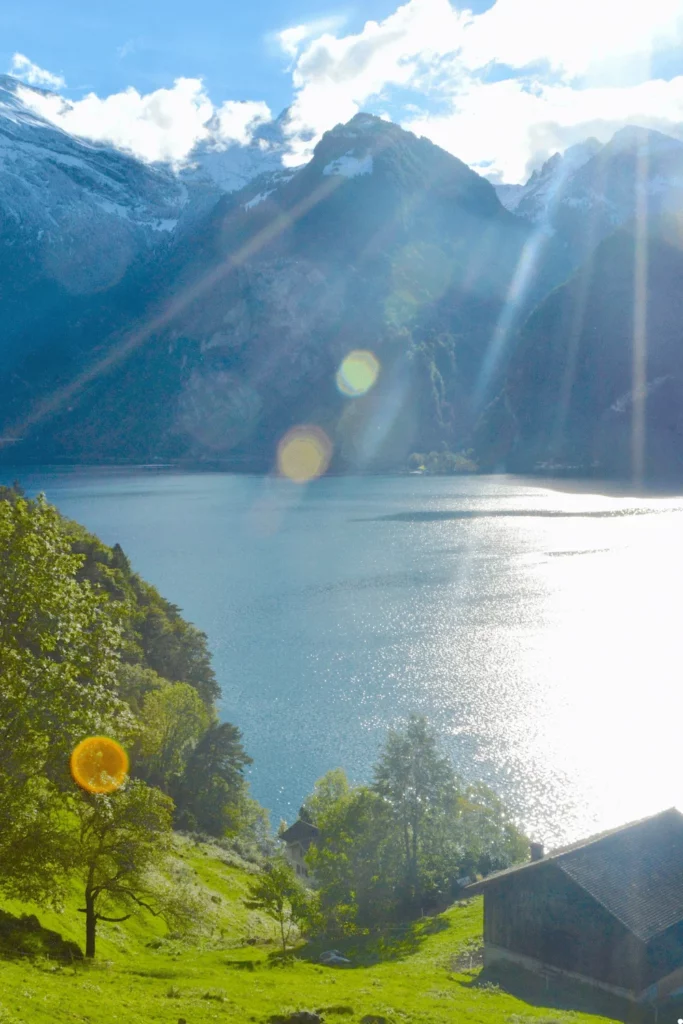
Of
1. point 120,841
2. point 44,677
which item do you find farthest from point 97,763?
point 120,841

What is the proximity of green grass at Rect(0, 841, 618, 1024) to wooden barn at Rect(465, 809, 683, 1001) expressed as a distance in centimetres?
243

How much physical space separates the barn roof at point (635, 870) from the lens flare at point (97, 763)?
1584 centimetres

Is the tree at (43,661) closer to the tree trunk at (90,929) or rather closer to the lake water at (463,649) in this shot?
the tree trunk at (90,929)

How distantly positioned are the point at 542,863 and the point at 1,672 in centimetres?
2068

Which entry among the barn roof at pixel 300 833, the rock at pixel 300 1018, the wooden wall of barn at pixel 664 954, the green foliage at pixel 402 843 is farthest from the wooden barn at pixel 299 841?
the rock at pixel 300 1018

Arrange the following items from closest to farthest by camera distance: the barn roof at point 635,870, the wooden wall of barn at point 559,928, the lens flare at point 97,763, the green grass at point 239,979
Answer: the green grass at point 239,979, the lens flare at point 97,763, the wooden wall of barn at point 559,928, the barn roof at point 635,870

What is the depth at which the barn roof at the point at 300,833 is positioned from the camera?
50.5 m

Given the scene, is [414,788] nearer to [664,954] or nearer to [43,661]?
[664,954]

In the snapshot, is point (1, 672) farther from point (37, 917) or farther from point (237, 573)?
point (237, 573)

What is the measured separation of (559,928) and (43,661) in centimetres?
2110

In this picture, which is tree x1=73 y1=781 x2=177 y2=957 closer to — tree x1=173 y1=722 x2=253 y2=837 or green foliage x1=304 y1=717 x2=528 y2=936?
green foliage x1=304 y1=717 x2=528 y2=936

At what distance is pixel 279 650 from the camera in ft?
290

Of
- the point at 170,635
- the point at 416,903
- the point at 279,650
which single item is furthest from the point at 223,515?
the point at 416,903

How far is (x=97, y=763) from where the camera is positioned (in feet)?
71.1
